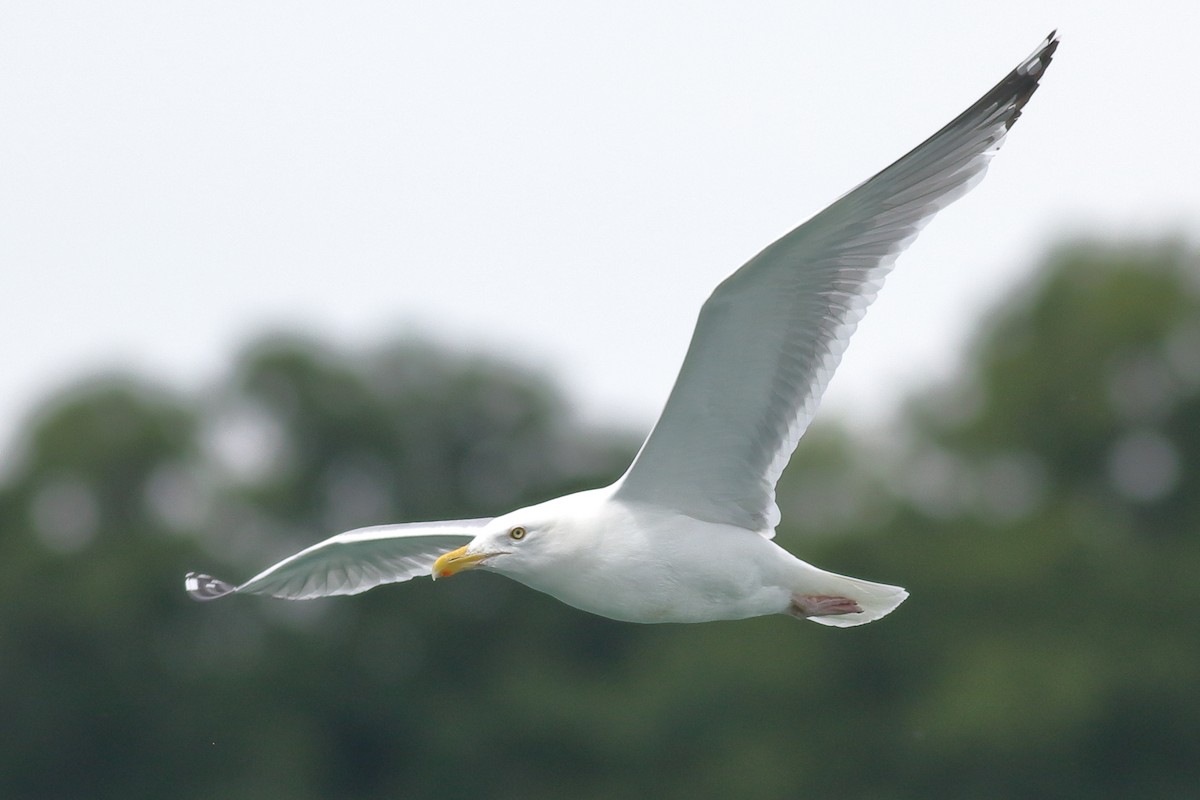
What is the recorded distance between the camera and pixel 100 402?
35719 millimetres

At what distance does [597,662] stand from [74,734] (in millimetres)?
8639

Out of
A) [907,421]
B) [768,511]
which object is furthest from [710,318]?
[907,421]

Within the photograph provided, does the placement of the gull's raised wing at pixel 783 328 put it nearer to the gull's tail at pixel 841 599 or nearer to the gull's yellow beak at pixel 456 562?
the gull's tail at pixel 841 599

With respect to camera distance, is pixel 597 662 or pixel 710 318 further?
pixel 597 662

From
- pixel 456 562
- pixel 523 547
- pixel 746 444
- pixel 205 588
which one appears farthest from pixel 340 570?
pixel 746 444

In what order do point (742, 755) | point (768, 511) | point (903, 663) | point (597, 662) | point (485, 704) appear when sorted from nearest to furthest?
point (768, 511)
point (742, 755)
point (903, 663)
point (485, 704)
point (597, 662)

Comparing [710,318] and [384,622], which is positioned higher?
[710,318]

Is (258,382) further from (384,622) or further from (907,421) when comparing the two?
(907,421)

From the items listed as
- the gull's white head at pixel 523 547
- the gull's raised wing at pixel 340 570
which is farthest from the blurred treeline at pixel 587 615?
the gull's white head at pixel 523 547

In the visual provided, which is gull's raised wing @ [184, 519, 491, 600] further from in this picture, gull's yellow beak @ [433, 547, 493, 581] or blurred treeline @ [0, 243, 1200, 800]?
blurred treeline @ [0, 243, 1200, 800]

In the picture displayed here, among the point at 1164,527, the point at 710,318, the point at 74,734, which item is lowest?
the point at 74,734

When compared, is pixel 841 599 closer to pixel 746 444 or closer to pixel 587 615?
pixel 746 444

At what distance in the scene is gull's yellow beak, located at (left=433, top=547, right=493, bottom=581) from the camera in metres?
8.07

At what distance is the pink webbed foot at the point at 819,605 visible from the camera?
27.6 ft
